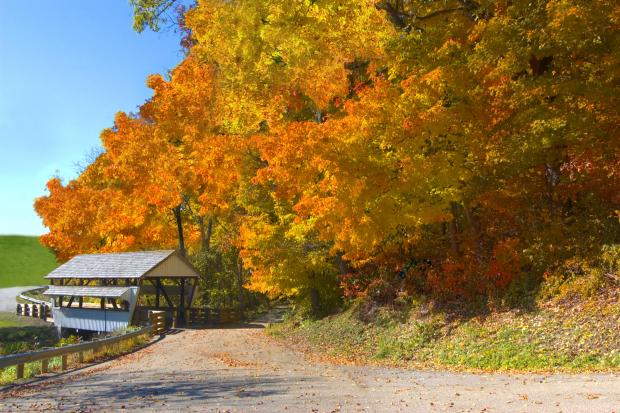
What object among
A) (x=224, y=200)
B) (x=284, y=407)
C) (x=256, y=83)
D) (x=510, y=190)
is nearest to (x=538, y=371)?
(x=284, y=407)

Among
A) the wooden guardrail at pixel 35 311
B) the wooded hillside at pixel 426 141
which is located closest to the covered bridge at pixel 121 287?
the wooded hillside at pixel 426 141

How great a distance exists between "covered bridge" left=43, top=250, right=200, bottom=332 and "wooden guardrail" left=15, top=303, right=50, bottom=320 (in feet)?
21.7

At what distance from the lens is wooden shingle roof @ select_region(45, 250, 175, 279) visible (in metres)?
25.0

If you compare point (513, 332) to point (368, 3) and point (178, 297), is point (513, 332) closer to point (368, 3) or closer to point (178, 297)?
point (368, 3)

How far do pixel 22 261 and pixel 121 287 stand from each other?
5982 centimetres

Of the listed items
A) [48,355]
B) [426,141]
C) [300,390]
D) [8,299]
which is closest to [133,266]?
[48,355]

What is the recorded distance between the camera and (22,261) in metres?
75.6

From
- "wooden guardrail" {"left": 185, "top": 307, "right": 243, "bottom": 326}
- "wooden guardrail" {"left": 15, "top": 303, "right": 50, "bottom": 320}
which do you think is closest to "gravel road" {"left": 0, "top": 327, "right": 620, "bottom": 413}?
"wooden guardrail" {"left": 185, "top": 307, "right": 243, "bottom": 326}

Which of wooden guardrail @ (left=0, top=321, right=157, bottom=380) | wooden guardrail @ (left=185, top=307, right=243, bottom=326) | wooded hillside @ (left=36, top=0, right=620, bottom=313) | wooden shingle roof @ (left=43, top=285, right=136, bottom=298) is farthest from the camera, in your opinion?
wooden guardrail @ (left=185, top=307, right=243, bottom=326)

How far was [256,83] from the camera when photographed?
20031 millimetres

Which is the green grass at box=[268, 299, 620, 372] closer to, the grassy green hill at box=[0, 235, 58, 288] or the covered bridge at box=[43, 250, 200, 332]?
the covered bridge at box=[43, 250, 200, 332]

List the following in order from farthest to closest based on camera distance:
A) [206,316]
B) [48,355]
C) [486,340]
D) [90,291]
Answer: [206,316], [90,291], [486,340], [48,355]

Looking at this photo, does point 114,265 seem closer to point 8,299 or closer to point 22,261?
point 8,299

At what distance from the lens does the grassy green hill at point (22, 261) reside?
220ft
